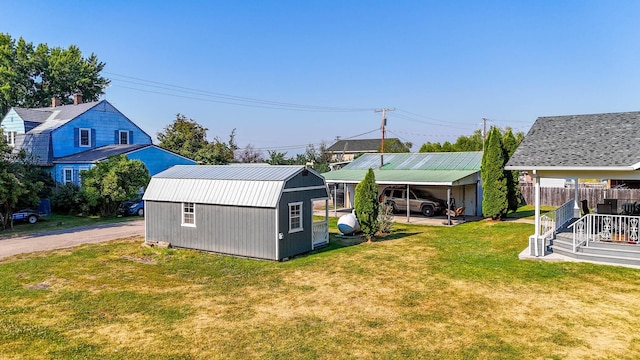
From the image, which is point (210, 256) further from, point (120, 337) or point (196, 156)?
point (196, 156)

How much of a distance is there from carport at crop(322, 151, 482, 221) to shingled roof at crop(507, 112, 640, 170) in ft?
19.3

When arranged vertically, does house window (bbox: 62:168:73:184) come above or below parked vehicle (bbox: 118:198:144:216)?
above

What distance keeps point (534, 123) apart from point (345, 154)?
194ft

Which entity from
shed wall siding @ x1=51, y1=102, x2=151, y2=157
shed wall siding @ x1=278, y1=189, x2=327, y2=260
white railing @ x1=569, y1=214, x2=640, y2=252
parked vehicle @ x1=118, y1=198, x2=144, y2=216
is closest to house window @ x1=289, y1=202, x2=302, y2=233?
shed wall siding @ x1=278, y1=189, x2=327, y2=260

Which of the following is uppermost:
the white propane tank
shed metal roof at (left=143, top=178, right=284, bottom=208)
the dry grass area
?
shed metal roof at (left=143, top=178, right=284, bottom=208)

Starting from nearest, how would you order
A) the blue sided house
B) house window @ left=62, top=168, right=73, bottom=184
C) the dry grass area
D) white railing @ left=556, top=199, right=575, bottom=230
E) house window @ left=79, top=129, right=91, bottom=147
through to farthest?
the dry grass area < white railing @ left=556, top=199, right=575, bottom=230 < house window @ left=62, top=168, right=73, bottom=184 < the blue sided house < house window @ left=79, top=129, right=91, bottom=147

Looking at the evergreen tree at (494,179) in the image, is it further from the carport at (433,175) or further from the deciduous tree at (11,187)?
the deciduous tree at (11,187)

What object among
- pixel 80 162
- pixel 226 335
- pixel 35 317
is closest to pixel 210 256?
pixel 35 317

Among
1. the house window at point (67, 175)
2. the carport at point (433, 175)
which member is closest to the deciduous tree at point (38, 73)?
the house window at point (67, 175)

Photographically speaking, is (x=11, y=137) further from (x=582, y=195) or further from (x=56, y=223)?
(x=582, y=195)

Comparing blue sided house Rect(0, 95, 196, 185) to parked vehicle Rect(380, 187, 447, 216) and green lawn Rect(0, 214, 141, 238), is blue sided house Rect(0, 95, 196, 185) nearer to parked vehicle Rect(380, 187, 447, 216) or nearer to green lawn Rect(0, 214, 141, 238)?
green lawn Rect(0, 214, 141, 238)

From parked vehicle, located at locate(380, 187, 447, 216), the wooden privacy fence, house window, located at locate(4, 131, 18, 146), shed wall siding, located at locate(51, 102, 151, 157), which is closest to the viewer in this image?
parked vehicle, located at locate(380, 187, 447, 216)

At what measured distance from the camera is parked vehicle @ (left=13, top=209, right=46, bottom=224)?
21.4m

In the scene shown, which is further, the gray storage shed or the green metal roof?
the green metal roof
